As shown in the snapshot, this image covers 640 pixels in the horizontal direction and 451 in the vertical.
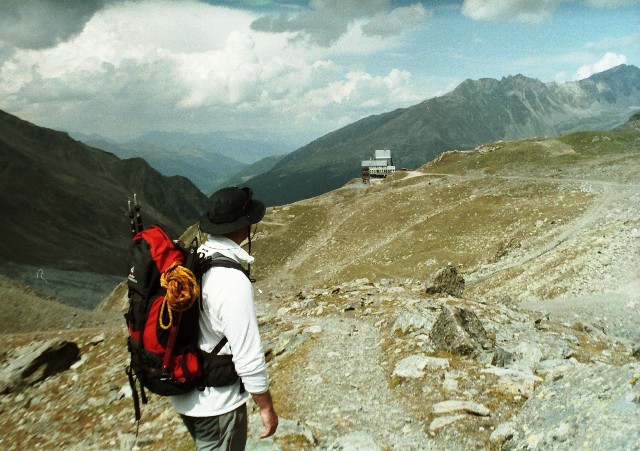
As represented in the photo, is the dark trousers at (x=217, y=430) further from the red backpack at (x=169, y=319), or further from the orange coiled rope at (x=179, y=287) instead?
the orange coiled rope at (x=179, y=287)

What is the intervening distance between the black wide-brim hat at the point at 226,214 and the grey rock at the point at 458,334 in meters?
Answer: 9.05

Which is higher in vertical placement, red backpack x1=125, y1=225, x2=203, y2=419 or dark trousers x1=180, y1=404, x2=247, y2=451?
red backpack x1=125, y1=225, x2=203, y2=419

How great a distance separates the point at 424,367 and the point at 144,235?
8890 millimetres

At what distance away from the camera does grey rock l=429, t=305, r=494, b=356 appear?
12.2 m

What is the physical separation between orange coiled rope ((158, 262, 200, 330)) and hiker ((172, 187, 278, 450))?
24cm

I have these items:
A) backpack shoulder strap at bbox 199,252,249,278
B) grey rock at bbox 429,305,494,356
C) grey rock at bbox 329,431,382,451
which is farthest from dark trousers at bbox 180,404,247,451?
grey rock at bbox 429,305,494,356

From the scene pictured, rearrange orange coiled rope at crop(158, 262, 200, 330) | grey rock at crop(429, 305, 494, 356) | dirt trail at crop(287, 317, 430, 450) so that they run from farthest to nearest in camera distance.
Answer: grey rock at crop(429, 305, 494, 356), dirt trail at crop(287, 317, 430, 450), orange coiled rope at crop(158, 262, 200, 330)

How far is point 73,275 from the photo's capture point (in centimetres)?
12006

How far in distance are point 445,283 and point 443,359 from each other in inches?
444

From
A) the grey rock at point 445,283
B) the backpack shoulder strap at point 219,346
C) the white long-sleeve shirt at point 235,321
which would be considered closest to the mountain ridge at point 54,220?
the grey rock at point 445,283

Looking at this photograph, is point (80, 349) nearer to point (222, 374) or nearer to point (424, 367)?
point (424, 367)

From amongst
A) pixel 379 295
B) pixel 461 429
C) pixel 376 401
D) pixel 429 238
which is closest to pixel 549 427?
pixel 461 429

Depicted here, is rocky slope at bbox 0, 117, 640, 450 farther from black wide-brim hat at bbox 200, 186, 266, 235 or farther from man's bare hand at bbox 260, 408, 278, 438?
black wide-brim hat at bbox 200, 186, 266, 235

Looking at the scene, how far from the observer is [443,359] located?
38.1 ft
